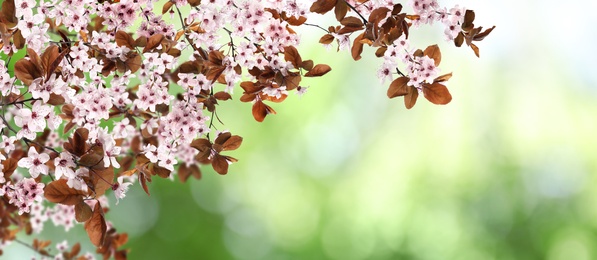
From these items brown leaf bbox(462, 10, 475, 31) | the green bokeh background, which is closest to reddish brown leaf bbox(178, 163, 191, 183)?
brown leaf bbox(462, 10, 475, 31)

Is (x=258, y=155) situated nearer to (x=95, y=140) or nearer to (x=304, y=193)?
(x=304, y=193)

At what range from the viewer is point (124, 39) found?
64.3 inches

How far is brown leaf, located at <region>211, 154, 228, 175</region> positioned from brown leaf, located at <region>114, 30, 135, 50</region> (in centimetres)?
32

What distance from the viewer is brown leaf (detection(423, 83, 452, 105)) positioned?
1.58 meters

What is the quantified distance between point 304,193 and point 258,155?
552 millimetres

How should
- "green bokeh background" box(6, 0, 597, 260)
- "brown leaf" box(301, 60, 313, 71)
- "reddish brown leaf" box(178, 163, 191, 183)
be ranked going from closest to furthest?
"brown leaf" box(301, 60, 313, 71) < "reddish brown leaf" box(178, 163, 191, 183) < "green bokeh background" box(6, 0, 597, 260)

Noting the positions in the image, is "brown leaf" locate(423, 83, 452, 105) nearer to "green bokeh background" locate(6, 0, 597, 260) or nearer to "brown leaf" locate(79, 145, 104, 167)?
"brown leaf" locate(79, 145, 104, 167)

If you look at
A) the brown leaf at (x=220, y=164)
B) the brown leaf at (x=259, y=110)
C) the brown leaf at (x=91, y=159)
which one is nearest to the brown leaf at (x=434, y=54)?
the brown leaf at (x=259, y=110)

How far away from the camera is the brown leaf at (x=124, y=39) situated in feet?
5.32

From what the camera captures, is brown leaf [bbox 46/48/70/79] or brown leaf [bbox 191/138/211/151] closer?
brown leaf [bbox 46/48/70/79]

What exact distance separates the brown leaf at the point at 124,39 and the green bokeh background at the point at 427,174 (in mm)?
5132

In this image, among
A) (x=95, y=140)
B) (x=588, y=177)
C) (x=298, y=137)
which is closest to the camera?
(x=95, y=140)

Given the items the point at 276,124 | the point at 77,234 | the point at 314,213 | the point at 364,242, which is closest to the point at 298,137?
the point at 276,124

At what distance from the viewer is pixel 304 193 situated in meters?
6.87
